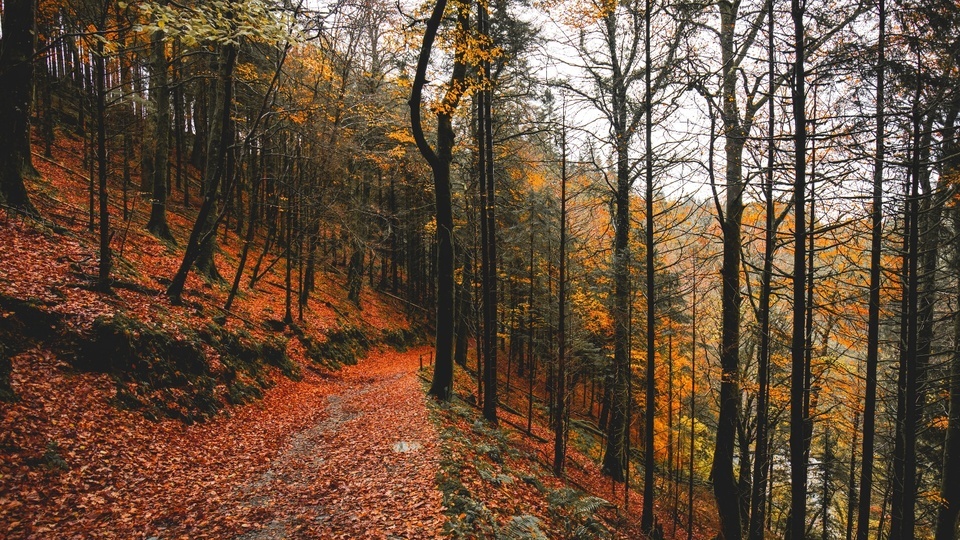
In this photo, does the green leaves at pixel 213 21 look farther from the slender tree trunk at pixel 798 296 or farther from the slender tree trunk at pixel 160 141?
the slender tree trunk at pixel 160 141

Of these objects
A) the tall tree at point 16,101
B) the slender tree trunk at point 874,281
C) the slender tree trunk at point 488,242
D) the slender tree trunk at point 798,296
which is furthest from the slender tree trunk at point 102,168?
the slender tree trunk at point 874,281

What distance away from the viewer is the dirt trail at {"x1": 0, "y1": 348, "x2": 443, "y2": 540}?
4.68m

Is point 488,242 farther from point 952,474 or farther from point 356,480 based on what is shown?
point 952,474

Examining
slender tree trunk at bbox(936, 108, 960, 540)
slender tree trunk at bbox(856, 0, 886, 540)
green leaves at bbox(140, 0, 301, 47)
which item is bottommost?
slender tree trunk at bbox(936, 108, 960, 540)

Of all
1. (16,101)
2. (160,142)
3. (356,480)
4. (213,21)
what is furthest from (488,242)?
(160,142)

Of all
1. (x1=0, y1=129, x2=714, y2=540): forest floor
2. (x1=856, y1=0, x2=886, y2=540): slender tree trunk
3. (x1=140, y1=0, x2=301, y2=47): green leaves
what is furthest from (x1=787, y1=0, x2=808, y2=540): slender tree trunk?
(x1=140, y1=0, x2=301, y2=47): green leaves

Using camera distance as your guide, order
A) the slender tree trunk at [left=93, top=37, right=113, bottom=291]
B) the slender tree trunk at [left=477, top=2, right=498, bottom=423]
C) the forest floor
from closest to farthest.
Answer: the forest floor
the slender tree trunk at [left=93, top=37, right=113, bottom=291]
the slender tree trunk at [left=477, top=2, right=498, bottom=423]

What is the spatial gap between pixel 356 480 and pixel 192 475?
98.7 inches

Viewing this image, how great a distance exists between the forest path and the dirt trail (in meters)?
0.02

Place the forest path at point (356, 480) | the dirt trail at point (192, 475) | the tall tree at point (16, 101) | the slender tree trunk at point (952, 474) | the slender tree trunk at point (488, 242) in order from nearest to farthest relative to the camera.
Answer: the dirt trail at point (192, 475)
the forest path at point (356, 480)
the tall tree at point (16, 101)
the slender tree trunk at point (952, 474)
the slender tree trunk at point (488, 242)

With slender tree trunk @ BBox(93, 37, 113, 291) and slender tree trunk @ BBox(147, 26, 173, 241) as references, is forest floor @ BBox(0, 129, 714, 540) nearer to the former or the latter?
slender tree trunk @ BBox(93, 37, 113, 291)

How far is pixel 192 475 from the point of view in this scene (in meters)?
6.22

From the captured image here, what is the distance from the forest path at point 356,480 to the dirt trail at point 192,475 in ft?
0.08

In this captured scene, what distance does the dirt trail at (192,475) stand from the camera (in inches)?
184
